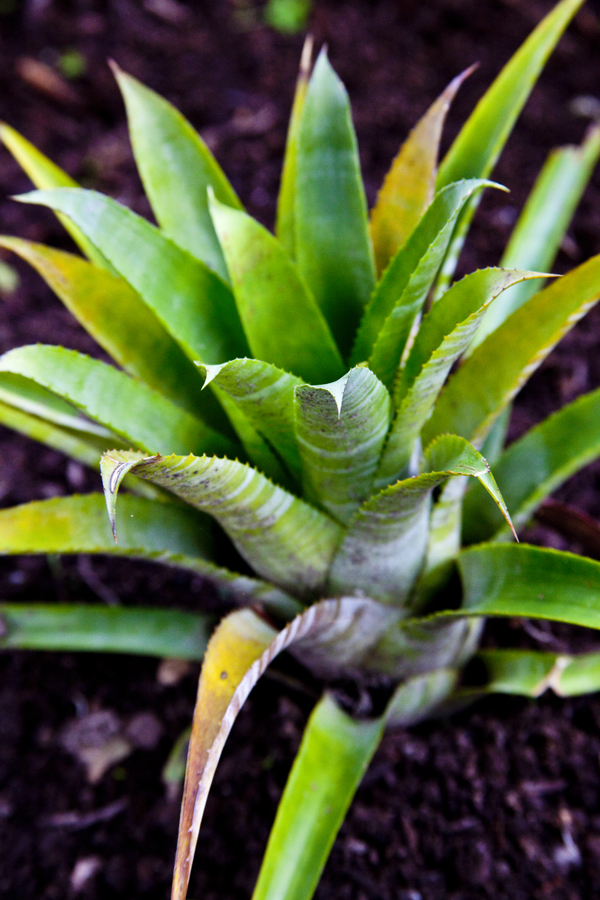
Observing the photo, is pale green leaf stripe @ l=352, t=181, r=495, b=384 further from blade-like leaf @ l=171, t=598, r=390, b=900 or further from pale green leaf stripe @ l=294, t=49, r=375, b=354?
blade-like leaf @ l=171, t=598, r=390, b=900

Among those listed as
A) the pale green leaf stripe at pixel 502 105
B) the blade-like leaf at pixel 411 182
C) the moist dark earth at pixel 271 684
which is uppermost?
the pale green leaf stripe at pixel 502 105

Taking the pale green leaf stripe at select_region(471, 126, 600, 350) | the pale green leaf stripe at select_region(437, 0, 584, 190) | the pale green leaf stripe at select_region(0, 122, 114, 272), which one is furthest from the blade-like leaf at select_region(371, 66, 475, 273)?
the pale green leaf stripe at select_region(0, 122, 114, 272)

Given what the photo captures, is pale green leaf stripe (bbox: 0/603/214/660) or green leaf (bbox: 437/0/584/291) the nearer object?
green leaf (bbox: 437/0/584/291)

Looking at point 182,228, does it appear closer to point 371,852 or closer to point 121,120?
point 371,852

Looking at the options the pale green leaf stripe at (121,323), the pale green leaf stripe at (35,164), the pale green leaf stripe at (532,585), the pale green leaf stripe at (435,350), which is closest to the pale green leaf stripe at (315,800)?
the pale green leaf stripe at (532,585)

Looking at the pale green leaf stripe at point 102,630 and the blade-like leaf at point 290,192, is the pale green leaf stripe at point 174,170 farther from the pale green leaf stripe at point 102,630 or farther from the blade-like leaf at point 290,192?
the pale green leaf stripe at point 102,630

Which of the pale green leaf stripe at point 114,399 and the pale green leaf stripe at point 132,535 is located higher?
the pale green leaf stripe at point 114,399

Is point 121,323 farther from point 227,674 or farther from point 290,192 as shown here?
point 227,674
